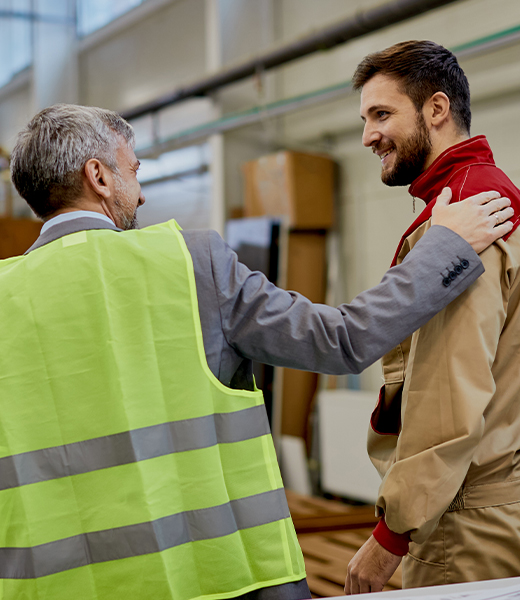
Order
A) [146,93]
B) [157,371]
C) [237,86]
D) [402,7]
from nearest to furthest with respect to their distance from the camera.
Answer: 1. [157,371]
2. [402,7]
3. [237,86]
4. [146,93]

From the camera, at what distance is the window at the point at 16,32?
8.26 metres

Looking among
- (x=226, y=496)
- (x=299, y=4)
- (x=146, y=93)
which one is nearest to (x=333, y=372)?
(x=226, y=496)

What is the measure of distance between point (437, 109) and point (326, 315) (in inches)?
23.7

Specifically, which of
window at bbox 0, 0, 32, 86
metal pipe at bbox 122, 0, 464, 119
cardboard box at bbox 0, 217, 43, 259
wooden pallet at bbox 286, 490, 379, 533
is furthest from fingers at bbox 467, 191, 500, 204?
window at bbox 0, 0, 32, 86

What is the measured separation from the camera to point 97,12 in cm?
799

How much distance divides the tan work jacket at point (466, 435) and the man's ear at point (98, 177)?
0.66 metres

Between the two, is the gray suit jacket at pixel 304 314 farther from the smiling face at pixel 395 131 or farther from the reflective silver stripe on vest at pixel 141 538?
the smiling face at pixel 395 131

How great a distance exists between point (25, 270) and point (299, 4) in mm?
5114

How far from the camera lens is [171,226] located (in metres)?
1.21

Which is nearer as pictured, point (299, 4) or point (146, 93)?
point (299, 4)

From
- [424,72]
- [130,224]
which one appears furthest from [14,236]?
[424,72]

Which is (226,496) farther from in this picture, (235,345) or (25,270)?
(25,270)

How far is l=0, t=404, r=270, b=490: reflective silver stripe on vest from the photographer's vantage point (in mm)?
1144

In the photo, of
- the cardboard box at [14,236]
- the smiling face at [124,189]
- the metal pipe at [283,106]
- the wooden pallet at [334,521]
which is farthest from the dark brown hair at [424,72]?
the cardboard box at [14,236]
